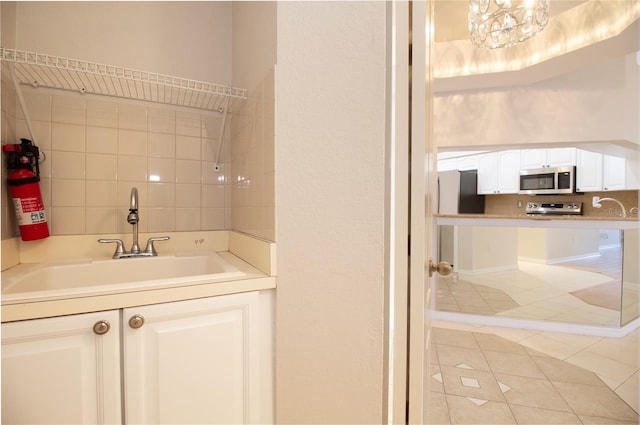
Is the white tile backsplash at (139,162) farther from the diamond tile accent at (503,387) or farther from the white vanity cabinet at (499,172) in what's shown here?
the white vanity cabinet at (499,172)

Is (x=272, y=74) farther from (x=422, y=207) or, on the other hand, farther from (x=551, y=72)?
(x=551, y=72)

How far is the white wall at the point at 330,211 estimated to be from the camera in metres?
0.86

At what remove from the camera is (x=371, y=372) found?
854 mm

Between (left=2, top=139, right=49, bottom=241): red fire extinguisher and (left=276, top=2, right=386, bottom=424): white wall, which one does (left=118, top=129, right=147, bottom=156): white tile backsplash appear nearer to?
(left=2, top=139, right=49, bottom=241): red fire extinguisher

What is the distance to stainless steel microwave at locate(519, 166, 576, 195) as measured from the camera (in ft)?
13.0

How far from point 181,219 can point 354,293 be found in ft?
3.69

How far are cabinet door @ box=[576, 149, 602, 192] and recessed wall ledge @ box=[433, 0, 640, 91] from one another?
82.1 inches

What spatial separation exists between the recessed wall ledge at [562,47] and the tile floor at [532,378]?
2193 mm

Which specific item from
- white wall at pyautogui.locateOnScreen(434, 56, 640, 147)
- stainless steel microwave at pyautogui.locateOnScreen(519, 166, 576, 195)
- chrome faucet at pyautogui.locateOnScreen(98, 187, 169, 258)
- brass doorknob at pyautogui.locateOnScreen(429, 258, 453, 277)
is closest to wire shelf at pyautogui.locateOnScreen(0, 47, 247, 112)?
chrome faucet at pyautogui.locateOnScreen(98, 187, 169, 258)

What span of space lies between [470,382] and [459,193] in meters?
3.58

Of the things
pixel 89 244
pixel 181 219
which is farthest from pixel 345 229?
pixel 89 244

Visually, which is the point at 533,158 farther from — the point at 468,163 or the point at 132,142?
the point at 132,142

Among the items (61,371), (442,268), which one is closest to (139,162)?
(61,371)

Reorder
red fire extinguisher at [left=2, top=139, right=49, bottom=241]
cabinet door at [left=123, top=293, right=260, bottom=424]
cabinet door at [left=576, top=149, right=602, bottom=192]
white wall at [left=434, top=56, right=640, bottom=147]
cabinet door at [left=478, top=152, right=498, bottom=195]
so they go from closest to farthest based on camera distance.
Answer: cabinet door at [left=123, top=293, right=260, bottom=424] < red fire extinguisher at [left=2, top=139, right=49, bottom=241] < white wall at [left=434, top=56, right=640, bottom=147] < cabinet door at [left=576, top=149, right=602, bottom=192] < cabinet door at [left=478, top=152, right=498, bottom=195]
